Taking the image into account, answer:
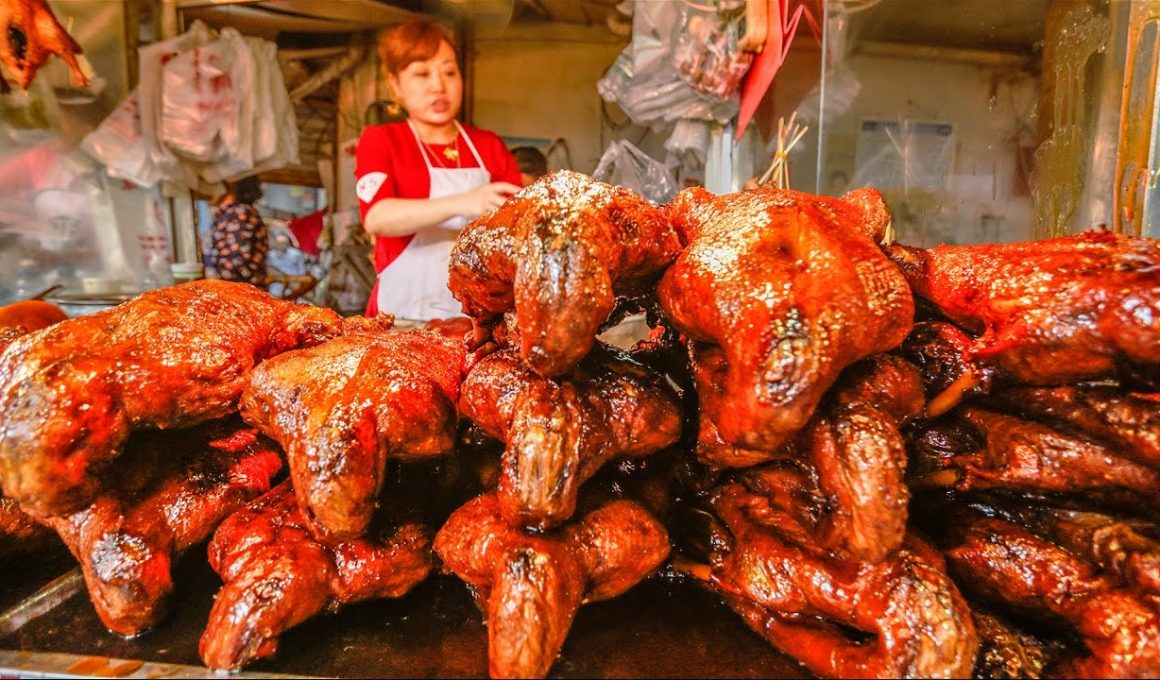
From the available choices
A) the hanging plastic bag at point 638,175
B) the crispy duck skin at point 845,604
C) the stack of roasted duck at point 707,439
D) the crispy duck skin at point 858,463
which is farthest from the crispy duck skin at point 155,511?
the hanging plastic bag at point 638,175

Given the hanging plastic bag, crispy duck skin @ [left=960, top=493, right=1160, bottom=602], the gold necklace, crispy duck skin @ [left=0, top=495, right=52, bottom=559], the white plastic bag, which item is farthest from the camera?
the white plastic bag

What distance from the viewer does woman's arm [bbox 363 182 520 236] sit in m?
4.04

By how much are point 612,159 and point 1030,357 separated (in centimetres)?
413

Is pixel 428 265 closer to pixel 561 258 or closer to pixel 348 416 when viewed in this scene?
pixel 348 416

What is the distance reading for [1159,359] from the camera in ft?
4.00

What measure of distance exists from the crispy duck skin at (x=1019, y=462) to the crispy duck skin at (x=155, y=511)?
5.93 ft

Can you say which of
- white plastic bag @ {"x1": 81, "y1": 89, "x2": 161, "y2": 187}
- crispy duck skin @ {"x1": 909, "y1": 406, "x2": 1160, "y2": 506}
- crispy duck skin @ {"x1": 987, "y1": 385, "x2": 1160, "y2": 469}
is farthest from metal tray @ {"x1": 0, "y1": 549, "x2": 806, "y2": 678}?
white plastic bag @ {"x1": 81, "y1": 89, "x2": 161, "y2": 187}

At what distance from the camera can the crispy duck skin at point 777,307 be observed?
3.87ft

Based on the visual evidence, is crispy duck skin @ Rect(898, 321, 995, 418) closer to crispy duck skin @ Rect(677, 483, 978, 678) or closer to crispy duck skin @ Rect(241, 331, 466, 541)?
crispy duck skin @ Rect(677, 483, 978, 678)

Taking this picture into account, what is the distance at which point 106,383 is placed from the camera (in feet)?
4.83

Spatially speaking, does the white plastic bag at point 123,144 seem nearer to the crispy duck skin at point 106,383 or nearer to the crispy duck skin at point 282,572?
the crispy duck skin at point 106,383

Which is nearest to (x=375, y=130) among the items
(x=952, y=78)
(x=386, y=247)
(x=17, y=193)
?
(x=386, y=247)

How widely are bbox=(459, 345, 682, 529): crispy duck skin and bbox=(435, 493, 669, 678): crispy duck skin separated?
0.25 feet

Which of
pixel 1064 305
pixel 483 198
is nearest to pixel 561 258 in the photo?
pixel 1064 305
